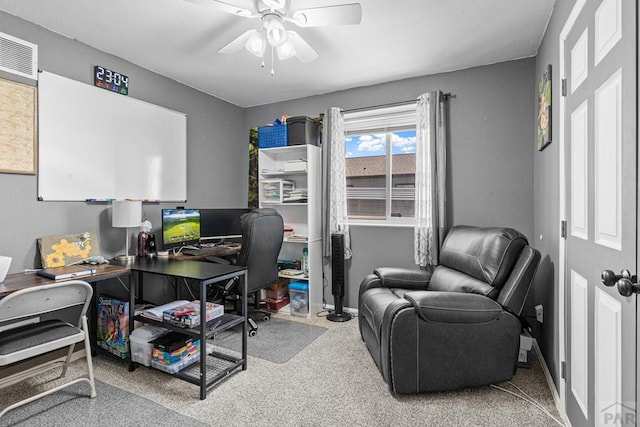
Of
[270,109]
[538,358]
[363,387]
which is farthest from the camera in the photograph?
[270,109]

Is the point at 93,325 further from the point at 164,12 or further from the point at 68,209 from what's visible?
the point at 164,12

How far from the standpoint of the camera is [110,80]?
2.79 m

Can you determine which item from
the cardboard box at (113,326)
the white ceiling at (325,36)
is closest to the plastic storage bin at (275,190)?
the white ceiling at (325,36)

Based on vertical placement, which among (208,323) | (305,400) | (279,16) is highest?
(279,16)

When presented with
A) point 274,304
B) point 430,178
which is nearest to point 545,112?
point 430,178

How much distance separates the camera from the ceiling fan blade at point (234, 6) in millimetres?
1796

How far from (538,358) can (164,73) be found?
411cm

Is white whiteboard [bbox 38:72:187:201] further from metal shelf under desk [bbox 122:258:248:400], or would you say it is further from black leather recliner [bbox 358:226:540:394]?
black leather recliner [bbox 358:226:540:394]

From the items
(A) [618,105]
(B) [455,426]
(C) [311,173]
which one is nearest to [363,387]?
(B) [455,426]

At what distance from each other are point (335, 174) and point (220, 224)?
1384 mm

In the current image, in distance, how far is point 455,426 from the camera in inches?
68.2

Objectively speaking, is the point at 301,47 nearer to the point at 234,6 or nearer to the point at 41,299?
the point at 234,6

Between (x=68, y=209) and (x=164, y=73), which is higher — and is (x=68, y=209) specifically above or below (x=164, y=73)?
below

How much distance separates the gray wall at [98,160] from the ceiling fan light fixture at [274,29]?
5.50ft
